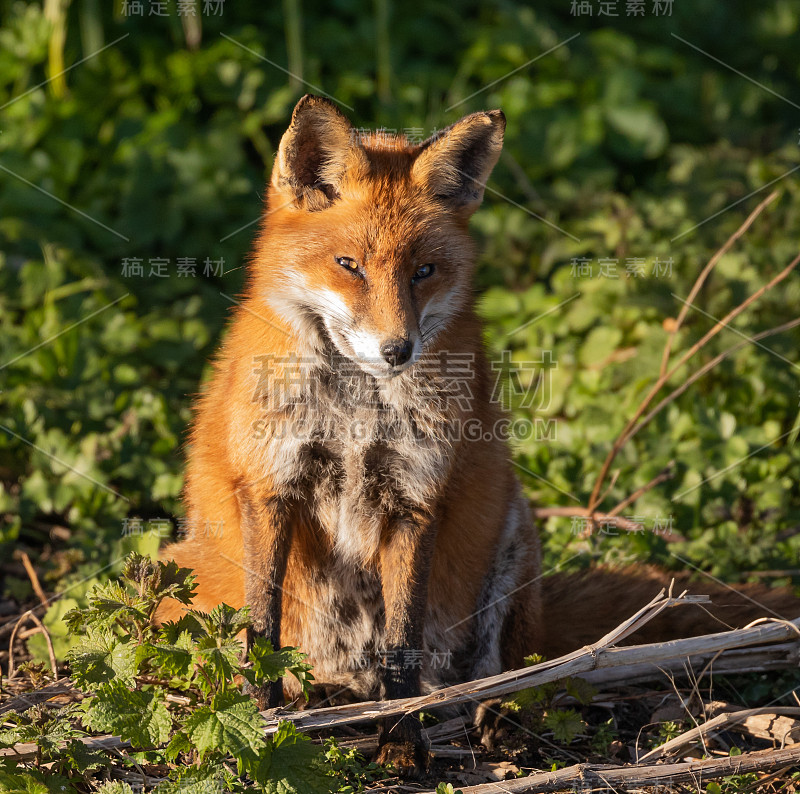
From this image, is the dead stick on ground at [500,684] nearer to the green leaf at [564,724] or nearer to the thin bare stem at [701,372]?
the green leaf at [564,724]

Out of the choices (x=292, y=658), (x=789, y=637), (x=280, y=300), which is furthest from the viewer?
(x=789, y=637)

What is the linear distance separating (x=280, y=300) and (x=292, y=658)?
1.21 meters

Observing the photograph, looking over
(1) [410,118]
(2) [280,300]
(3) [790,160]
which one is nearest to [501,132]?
(2) [280,300]

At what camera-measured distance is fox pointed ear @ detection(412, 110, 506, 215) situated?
3209 millimetres

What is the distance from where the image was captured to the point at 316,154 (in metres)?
3.20

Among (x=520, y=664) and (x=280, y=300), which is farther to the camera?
(x=520, y=664)

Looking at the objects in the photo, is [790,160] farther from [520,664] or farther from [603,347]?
[520,664]

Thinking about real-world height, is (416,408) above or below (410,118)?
below

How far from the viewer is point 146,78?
7312 mm

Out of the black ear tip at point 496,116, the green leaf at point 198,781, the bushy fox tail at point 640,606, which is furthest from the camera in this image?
the bushy fox tail at point 640,606

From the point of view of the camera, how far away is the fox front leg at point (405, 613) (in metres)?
3.21

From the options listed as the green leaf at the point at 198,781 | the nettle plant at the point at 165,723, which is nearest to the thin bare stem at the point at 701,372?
the nettle plant at the point at 165,723

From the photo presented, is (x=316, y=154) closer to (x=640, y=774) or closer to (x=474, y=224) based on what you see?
(x=640, y=774)

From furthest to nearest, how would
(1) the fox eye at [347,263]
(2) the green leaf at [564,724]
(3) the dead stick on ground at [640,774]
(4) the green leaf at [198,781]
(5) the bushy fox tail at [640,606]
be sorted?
(5) the bushy fox tail at [640,606] → (2) the green leaf at [564,724] → (1) the fox eye at [347,263] → (3) the dead stick on ground at [640,774] → (4) the green leaf at [198,781]
